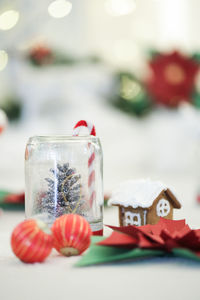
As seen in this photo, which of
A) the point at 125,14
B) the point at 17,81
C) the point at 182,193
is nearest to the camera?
the point at 182,193

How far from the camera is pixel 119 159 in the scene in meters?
2.26

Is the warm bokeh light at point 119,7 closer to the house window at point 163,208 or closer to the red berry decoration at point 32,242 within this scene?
the house window at point 163,208

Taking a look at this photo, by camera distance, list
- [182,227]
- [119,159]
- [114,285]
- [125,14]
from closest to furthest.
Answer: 1. [114,285]
2. [182,227]
3. [119,159]
4. [125,14]

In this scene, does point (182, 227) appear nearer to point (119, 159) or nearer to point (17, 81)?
point (119, 159)

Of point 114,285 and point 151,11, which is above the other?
point 151,11

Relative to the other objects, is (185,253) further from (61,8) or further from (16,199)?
(61,8)

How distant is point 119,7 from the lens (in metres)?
2.55

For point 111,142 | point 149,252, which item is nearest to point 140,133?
point 111,142

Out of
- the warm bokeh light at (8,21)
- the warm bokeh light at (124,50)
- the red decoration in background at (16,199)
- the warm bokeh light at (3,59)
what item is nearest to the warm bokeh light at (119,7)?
the warm bokeh light at (124,50)

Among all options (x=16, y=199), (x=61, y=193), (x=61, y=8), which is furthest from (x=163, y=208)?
(x=61, y=8)

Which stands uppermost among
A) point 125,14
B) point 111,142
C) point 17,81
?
point 125,14

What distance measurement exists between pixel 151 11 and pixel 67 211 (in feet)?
7.42

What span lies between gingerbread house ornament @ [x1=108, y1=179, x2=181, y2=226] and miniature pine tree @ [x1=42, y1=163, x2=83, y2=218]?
10cm

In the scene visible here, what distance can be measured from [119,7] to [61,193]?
2.02 metres
